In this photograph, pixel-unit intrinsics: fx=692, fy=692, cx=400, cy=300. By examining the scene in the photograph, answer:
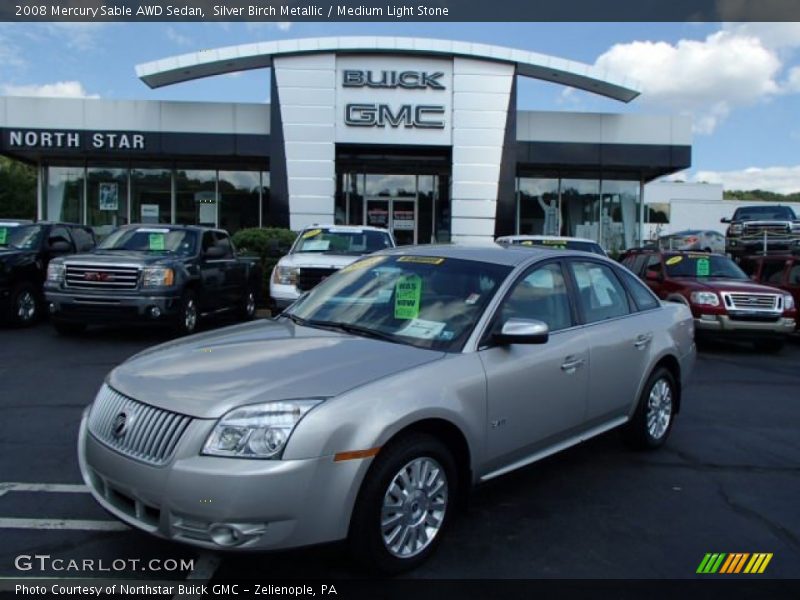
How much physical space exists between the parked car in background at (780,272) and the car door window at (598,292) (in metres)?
9.07

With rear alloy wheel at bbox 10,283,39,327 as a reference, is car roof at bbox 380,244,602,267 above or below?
above

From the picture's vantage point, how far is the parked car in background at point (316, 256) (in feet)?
35.1

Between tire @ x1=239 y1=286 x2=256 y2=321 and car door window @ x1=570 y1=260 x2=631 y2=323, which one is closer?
car door window @ x1=570 y1=260 x2=631 y2=323

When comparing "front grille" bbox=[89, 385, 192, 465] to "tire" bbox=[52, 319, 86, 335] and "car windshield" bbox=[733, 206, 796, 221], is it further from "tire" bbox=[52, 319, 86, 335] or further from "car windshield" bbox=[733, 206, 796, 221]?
"car windshield" bbox=[733, 206, 796, 221]

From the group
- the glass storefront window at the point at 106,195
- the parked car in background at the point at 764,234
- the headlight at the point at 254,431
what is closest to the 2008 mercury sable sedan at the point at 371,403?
the headlight at the point at 254,431

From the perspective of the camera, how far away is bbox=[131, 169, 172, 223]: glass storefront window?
23328mm

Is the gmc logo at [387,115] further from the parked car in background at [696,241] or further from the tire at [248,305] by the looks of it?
the parked car in background at [696,241]

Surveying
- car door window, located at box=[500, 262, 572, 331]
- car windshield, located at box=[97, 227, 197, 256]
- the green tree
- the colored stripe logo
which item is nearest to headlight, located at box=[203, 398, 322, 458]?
car door window, located at box=[500, 262, 572, 331]

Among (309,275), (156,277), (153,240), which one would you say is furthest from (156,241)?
(309,275)

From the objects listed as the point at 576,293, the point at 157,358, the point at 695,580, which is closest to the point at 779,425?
the point at 576,293

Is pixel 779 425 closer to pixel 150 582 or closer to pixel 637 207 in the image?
pixel 150 582

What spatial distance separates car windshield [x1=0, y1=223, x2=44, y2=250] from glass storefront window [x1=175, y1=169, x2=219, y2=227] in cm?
1122

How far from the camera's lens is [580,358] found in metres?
4.58

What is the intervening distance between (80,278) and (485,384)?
312 inches
